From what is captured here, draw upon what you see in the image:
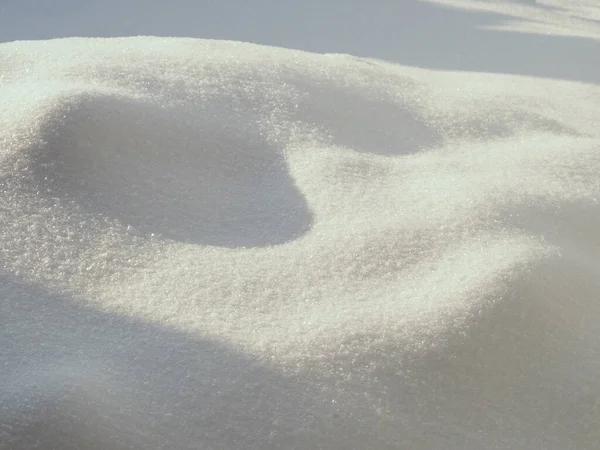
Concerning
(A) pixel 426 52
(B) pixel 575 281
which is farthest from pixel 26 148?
(A) pixel 426 52

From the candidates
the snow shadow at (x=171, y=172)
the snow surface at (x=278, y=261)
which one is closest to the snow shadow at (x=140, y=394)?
the snow surface at (x=278, y=261)

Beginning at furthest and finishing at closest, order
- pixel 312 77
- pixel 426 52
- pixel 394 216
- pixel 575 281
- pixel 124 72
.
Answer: pixel 426 52 → pixel 312 77 → pixel 124 72 → pixel 394 216 → pixel 575 281

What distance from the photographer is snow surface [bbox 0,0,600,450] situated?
30.7 inches

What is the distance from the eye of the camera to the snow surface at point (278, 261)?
0.78m

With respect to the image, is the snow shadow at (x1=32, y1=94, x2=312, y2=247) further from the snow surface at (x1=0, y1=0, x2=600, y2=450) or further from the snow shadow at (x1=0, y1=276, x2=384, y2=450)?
the snow shadow at (x1=0, y1=276, x2=384, y2=450)

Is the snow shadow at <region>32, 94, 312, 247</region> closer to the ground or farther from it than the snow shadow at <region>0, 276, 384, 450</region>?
farther from it

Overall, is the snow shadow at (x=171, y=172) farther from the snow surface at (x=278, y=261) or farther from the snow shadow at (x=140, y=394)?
the snow shadow at (x=140, y=394)

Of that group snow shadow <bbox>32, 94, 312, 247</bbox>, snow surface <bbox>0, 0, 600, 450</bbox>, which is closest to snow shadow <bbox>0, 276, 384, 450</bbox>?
snow surface <bbox>0, 0, 600, 450</bbox>

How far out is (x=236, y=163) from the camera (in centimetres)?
123

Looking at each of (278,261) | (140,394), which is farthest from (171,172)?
(140,394)

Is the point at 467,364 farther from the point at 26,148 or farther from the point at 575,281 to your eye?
the point at 26,148

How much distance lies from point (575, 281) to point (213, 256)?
1.60 feet

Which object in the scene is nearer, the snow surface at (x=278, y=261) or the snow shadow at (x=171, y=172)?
the snow surface at (x=278, y=261)

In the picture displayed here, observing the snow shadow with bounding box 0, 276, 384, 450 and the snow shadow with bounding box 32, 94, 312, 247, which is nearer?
the snow shadow with bounding box 0, 276, 384, 450
